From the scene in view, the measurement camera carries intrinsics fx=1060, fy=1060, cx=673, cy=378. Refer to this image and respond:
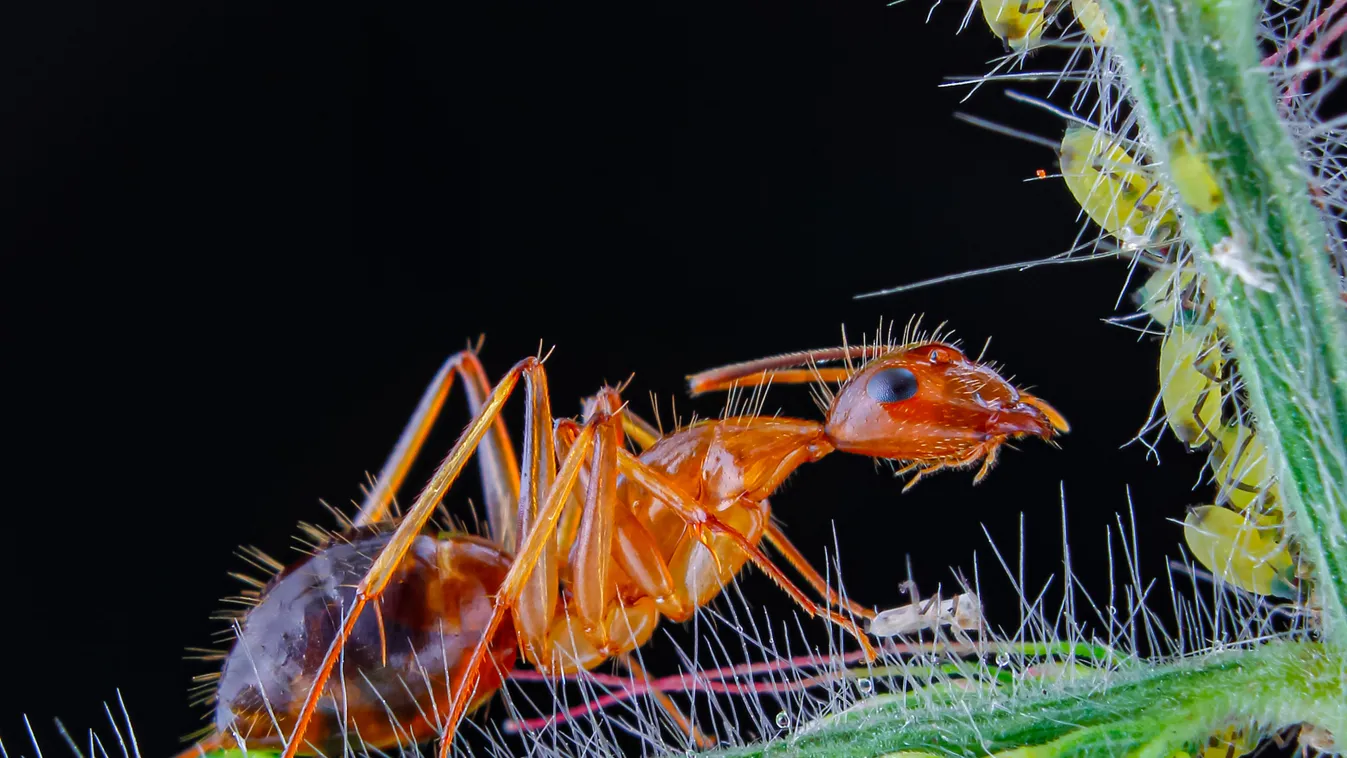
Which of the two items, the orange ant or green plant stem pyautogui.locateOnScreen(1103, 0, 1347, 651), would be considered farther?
the orange ant

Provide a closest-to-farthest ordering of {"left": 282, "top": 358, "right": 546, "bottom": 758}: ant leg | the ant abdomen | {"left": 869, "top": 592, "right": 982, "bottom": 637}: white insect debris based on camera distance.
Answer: {"left": 869, "top": 592, "right": 982, "bottom": 637}: white insect debris < {"left": 282, "top": 358, "right": 546, "bottom": 758}: ant leg < the ant abdomen

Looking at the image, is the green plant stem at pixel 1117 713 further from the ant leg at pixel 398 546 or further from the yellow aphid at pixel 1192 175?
the ant leg at pixel 398 546

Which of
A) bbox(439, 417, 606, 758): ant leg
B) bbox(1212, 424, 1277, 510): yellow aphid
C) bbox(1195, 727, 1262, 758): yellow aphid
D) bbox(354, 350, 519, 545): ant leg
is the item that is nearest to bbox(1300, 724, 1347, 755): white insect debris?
bbox(1195, 727, 1262, 758): yellow aphid

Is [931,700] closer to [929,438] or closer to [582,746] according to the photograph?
[582,746]

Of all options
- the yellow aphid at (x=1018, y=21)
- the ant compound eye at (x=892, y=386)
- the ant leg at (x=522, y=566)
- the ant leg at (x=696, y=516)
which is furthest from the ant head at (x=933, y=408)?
the yellow aphid at (x=1018, y=21)

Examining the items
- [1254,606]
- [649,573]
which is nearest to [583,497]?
[649,573]

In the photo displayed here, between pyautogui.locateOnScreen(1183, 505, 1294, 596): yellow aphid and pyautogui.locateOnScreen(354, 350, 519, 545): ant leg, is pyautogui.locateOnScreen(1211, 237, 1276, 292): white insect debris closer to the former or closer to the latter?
pyautogui.locateOnScreen(1183, 505, 1294, 596): yellow aphid

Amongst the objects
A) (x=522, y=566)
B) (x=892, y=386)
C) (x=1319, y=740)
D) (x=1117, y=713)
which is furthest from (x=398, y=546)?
(x=1319, y=740)
